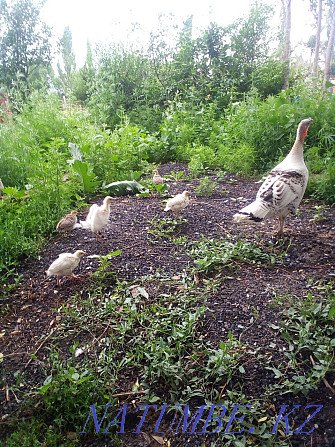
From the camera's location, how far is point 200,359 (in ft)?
7.04

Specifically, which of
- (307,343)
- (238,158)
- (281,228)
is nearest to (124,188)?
(238,158)

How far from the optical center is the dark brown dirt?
79.2 inches

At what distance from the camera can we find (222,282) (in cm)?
285

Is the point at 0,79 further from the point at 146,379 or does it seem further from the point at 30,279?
the point at 146,379

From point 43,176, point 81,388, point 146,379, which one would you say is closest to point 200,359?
point 146,379

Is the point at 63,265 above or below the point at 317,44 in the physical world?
below

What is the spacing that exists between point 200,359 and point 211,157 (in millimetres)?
4424

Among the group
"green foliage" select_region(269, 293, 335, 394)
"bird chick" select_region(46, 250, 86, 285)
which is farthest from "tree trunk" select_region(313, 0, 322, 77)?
"bird chick" select_region(46, 250, 86, 285)

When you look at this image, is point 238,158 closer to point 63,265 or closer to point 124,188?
point 124,188

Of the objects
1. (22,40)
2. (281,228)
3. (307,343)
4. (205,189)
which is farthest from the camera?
(22,40)

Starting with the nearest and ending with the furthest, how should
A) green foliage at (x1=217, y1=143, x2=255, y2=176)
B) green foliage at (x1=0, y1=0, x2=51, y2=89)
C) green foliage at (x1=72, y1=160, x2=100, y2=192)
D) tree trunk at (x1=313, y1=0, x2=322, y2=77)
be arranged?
green foliage at (x1=72, y1=160, x2=100, y2=192)
green foliage at (x1=217, y1=143, x2=255, y2=176)
tree trunk at (x1=313, y1=0, x2=322, y2=77)
green foliage at (x1=0, y1=0, x2=51, y2=89)

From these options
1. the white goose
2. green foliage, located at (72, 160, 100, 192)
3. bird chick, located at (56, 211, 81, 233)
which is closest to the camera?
the white goose

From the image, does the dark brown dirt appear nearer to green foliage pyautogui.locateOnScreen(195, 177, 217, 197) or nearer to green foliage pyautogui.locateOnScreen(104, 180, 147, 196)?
green foliage pyautogui.locateOnScreen(195, 177, 217, 197)

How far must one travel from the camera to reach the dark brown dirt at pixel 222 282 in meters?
2.01
